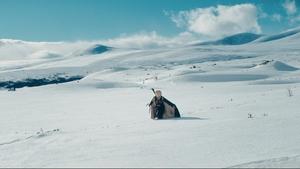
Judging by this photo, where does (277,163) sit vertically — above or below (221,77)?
below

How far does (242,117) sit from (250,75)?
106 ft

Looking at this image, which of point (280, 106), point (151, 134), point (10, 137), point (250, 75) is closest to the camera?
point (151, 134)

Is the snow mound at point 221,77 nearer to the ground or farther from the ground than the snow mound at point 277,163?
farther from the ground

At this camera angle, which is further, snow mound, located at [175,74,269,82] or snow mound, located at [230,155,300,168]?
snow mound, located at [175,74,269,82]

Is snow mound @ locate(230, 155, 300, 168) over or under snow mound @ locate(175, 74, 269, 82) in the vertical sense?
under

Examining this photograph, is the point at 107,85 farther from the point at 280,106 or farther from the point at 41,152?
the point at 41,152

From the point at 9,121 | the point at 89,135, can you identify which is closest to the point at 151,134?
the point at 89,135

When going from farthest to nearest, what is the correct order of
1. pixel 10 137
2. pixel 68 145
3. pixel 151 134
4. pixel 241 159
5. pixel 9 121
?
pixel 9 121
pixel 10 137
pixel 151 134
pixel 68 145
pixel 241 159

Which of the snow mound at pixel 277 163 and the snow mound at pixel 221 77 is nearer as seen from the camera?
the snow mound at pixel 277 163

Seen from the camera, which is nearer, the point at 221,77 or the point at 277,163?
the point at 277,163

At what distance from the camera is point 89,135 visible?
12.6 metres

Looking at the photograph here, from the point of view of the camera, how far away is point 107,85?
42.7 m

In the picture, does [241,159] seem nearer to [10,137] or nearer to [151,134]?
[151,134]

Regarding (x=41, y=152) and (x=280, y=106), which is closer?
(x=41, y=152)
